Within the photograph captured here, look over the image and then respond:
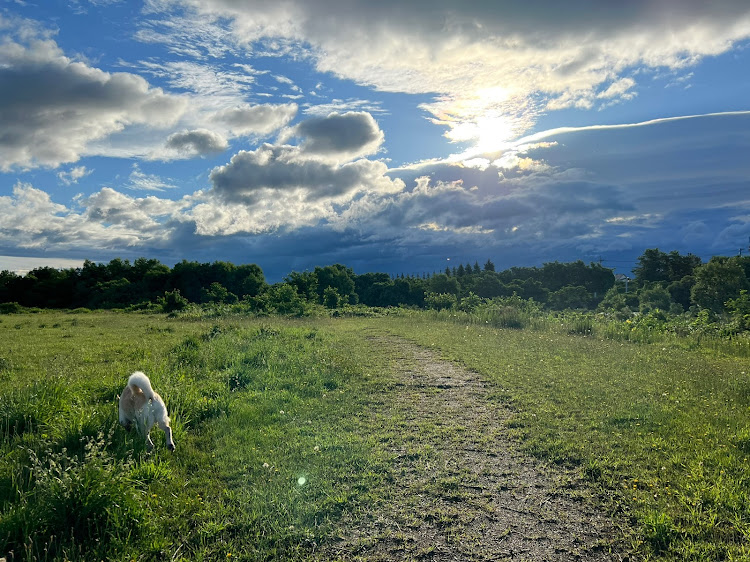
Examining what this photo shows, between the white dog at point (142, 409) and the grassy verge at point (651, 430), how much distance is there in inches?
215

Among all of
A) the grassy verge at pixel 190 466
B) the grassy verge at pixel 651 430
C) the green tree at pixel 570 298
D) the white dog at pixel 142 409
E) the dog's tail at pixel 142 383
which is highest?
the dog's tail at pixel 142 383

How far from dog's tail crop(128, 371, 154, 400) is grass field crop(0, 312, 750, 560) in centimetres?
62

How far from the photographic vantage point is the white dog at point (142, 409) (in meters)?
6.24

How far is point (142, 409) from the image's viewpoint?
6.28m

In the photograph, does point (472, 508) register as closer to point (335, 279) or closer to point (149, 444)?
point (149, 444)

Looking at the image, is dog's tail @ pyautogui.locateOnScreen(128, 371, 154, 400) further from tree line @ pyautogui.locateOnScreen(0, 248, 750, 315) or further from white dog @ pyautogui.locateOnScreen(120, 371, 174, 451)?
tree line @ pyautogui.locateOnScreen(0, 248, 750, 315)

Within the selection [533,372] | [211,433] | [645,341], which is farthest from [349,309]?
[211,433]

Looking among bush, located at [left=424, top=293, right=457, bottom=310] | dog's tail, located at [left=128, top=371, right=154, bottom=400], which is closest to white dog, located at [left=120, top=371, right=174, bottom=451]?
dog's tail, located at [left=128, top=371, right=154, bottom=400]

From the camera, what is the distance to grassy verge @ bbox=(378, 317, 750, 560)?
4.61 metres

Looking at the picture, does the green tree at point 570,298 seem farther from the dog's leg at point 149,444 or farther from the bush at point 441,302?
the dog's leg at point 149,444

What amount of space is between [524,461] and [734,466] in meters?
2.68

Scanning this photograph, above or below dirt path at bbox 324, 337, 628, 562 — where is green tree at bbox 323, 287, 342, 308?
above

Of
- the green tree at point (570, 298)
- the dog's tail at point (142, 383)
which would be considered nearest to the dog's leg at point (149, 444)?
the dog's tail at point (142, 383)

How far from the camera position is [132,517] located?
177 inches
